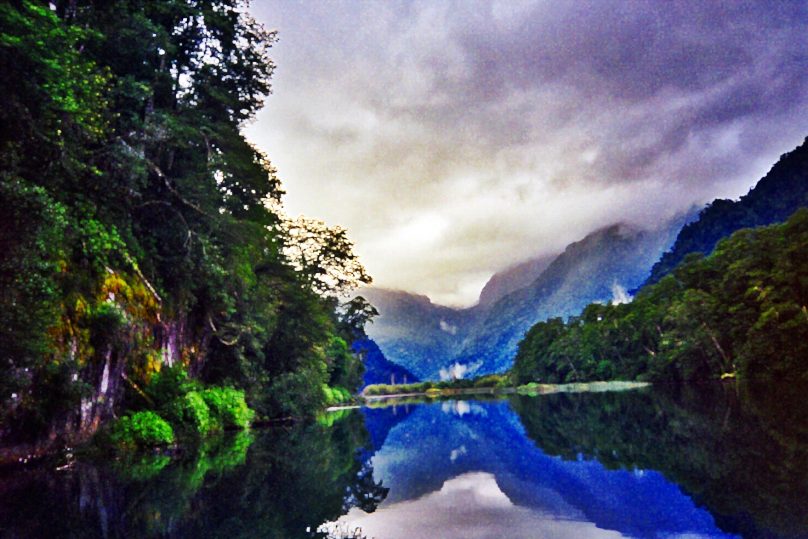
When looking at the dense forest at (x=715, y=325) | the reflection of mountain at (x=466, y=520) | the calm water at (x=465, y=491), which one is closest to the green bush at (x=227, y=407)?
the calm water at (x=465, y=491)

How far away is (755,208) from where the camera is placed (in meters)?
153

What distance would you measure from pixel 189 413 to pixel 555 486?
49.8ft

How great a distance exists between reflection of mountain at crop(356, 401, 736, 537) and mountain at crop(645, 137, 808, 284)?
149 metres

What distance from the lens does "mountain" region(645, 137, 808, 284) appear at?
464ft

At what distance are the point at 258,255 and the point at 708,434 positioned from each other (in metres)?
23.8

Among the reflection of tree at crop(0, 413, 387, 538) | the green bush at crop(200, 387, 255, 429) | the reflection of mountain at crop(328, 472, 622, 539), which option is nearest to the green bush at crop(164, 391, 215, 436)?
the green bush at crop(200, 387, 255, 429)

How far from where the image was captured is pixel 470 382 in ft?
505

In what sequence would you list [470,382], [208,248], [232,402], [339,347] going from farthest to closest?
[470,382] → [339,347] → [232,402] → [208,248]

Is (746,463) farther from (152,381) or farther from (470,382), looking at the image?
(470,382)

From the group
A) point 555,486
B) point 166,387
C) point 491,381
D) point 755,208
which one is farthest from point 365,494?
point 755,208

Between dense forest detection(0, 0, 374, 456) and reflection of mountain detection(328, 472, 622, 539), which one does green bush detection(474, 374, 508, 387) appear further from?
reflection of mountain detection(328, 472, 622, 539)

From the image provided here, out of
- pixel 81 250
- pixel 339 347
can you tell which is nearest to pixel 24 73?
pixel 81 250

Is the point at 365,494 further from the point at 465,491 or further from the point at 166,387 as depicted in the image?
the point at 166,387

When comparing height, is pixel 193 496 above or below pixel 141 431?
below
